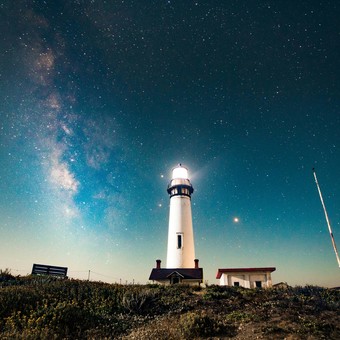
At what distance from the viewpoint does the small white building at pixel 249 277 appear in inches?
1024

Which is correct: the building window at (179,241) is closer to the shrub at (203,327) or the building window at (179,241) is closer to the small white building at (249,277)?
the small white building at (249,277)

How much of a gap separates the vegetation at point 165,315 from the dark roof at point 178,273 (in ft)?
44.3

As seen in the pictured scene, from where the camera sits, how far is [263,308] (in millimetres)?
10328

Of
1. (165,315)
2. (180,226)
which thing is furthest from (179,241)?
(165,315)

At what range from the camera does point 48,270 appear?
2275 centimetres

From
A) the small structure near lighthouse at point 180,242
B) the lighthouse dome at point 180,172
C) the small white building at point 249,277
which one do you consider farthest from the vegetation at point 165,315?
the lighthouse dome at point 180,172

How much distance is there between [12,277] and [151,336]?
48.4 feet

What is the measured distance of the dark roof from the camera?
26.1 metres

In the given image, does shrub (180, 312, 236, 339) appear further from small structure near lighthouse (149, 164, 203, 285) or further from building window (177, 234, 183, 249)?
building window (177, 234, 183, 249)

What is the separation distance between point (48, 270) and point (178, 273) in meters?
12.2

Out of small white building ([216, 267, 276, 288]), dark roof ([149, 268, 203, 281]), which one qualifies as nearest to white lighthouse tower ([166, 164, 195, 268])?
dark roof ([149, 268, 203, 281])

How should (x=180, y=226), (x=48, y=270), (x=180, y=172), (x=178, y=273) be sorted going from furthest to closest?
(x=180, y=172), (x=180, y=226), (x=178, y=273), (x=48, y=270)

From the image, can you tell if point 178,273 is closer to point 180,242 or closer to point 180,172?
point 180,242

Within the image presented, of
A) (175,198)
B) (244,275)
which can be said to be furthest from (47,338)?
(175,198)
